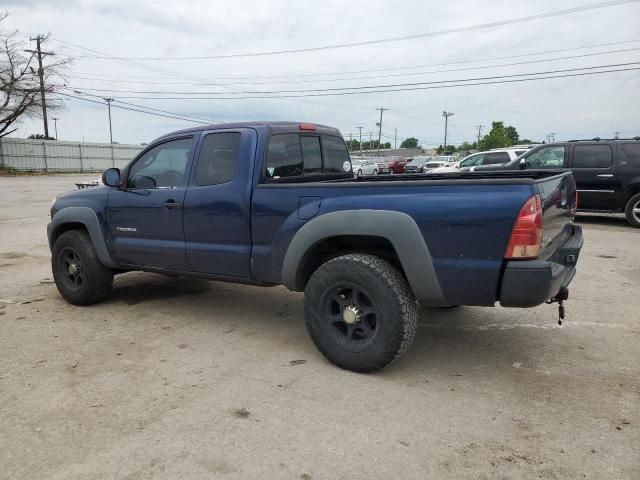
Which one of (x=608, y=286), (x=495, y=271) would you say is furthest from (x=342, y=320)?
(x=608, y=286)

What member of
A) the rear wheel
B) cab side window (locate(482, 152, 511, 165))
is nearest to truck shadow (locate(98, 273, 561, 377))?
the rear wheel

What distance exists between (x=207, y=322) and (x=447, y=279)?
251 cm

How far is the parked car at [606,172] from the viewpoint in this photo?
10.8 metres

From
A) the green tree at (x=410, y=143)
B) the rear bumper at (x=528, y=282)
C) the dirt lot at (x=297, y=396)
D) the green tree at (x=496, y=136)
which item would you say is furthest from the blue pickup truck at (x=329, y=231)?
the green tree at (x=410, y=143)

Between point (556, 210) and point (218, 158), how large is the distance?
2.68m

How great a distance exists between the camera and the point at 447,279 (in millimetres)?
3357

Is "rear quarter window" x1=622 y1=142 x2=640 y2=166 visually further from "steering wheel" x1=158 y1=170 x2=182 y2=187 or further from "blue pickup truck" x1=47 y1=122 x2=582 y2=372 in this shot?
"steering wheel" x1=158 y1=170 x2=182 y2=187

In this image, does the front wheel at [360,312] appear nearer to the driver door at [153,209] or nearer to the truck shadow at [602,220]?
the driver door at [153,209]

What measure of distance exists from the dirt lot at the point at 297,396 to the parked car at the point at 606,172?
21.2 feet

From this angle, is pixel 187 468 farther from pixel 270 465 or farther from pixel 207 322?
pixel 207 322

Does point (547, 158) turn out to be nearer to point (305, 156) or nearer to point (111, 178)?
point (305, 156)

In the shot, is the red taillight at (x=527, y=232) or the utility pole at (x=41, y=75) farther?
the utility pole at (x=41, y=75)

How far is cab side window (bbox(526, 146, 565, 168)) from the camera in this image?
38.3 ft

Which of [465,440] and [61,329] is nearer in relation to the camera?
[465,440]
